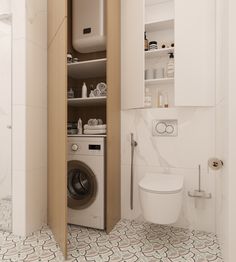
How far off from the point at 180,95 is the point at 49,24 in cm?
135

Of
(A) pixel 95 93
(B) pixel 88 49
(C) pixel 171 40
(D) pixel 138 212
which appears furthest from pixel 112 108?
(D) pixel 138 212

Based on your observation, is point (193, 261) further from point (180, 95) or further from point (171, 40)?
point (171, 40)

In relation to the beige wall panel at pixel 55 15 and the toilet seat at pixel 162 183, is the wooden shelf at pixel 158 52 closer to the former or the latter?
the beige wall panel at pixel 55 15

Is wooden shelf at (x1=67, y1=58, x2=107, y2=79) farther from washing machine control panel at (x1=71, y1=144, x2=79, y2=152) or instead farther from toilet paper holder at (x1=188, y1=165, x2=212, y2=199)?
toilet paper holder at (x1=188, y1=165, x2=212, y2=199)

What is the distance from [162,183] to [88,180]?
0.71 meters

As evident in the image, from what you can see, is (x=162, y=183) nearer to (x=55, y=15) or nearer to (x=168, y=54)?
(x=168, y=54)

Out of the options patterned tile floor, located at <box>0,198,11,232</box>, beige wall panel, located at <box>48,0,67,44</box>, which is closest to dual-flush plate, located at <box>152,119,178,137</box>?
beige wall panel, located at <box>48,0,67,44</box>

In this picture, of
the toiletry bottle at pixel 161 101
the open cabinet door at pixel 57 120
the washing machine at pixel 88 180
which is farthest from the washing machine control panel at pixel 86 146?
the toiletry bottle at pixel 161 101

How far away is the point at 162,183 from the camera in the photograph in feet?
6.17

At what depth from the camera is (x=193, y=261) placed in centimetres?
163

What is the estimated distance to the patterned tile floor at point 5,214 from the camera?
206cm

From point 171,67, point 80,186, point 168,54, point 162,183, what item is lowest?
point 80,186

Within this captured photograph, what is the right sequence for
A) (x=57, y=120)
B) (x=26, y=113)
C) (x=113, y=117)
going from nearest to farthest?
(x=57, y=120) < (x=26, y=113) < (x=113, y=117)

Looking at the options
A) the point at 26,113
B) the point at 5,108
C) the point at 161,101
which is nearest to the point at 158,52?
the point at 161,101
